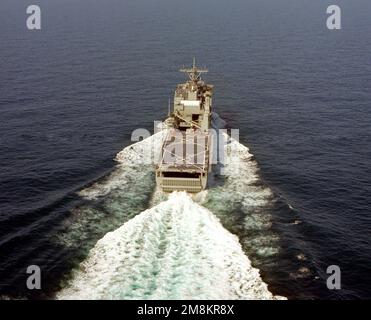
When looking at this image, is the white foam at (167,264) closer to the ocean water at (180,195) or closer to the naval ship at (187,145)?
the ocean water at (180,195)

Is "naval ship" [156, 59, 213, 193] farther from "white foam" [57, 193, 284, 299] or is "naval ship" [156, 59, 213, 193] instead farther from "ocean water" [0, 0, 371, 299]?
"white foam" [57, 193, 284, 299]

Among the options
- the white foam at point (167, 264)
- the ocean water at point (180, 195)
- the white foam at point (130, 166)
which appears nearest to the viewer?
the white foam at point (167, 264)

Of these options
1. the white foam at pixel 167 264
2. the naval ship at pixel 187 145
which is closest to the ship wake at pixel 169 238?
the white foam at pixel 167 264

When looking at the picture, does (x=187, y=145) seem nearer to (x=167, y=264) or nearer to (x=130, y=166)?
(x=130, y=166)

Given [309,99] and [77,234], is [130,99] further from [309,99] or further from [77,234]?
[77,234]
